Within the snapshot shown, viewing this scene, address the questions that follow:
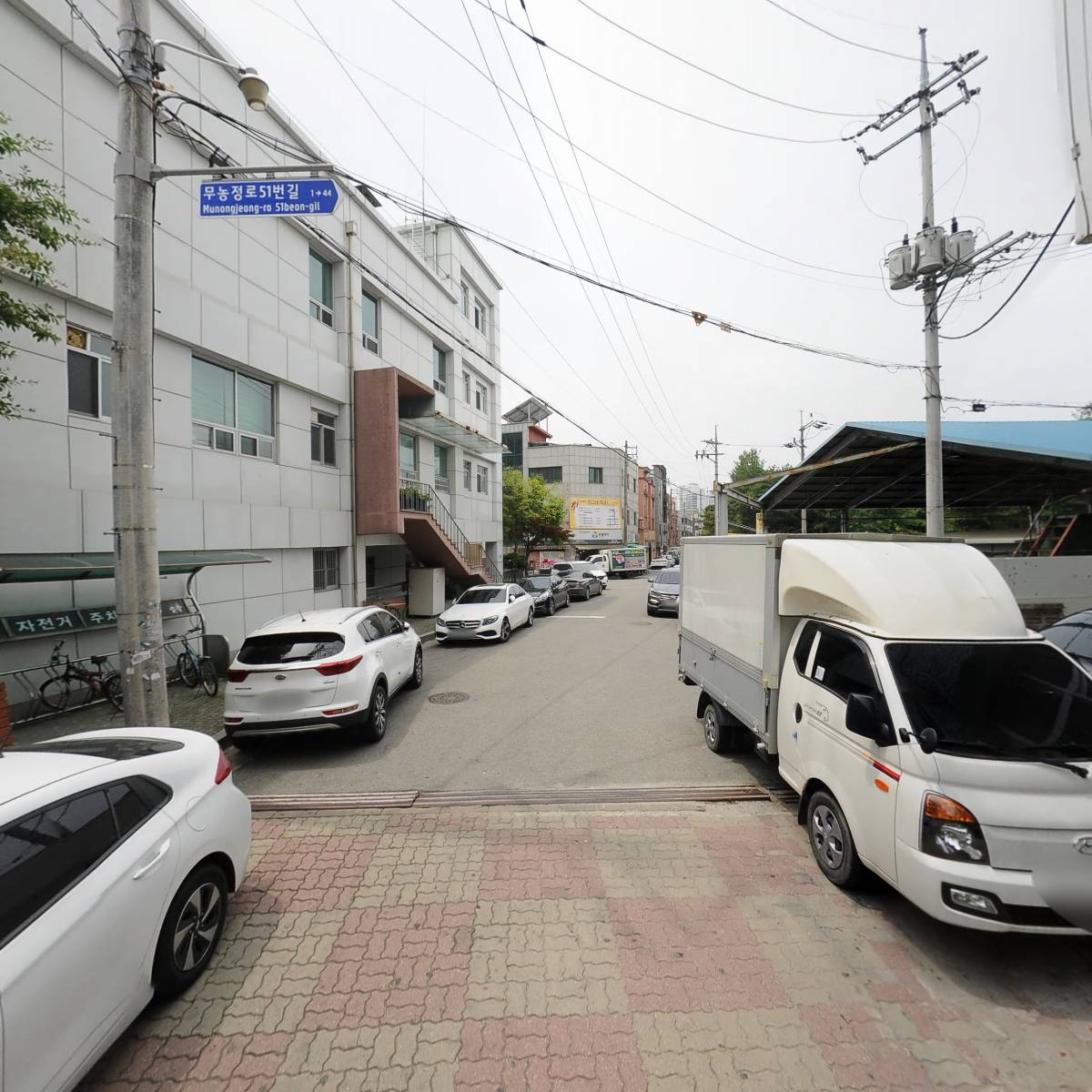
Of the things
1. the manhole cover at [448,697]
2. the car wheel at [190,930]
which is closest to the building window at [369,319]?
the manhole cover at [448,697]

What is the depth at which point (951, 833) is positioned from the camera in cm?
297

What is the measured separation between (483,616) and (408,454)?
7090mm

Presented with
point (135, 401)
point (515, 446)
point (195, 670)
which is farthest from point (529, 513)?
point (135, 401)

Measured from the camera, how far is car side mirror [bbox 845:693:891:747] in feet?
11.0

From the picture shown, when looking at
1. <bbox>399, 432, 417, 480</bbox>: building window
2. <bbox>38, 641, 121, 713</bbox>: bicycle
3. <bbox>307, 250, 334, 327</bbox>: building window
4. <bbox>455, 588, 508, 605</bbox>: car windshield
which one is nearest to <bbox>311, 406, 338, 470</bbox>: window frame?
<bbox>307, 250, 334, 327</bbox>: building window

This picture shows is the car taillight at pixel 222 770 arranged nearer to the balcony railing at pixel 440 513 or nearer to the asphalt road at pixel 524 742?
the asphalt road at pixel 524 742

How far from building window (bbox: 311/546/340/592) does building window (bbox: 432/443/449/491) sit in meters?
6.24

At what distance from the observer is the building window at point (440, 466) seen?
20.3m

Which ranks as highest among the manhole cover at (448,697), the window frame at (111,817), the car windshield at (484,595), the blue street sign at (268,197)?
the blue street sign at (268,197)

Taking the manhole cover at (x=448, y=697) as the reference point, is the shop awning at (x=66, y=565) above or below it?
above

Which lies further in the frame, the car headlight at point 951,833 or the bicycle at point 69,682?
the bicycle at point 69,682

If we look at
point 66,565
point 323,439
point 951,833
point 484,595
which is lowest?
point 484,595

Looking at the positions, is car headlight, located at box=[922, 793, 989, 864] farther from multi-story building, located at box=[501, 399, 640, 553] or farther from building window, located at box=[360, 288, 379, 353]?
multi-story building, located at box=[501, 399, 640, 553]

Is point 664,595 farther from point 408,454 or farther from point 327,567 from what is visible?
point 327,567
